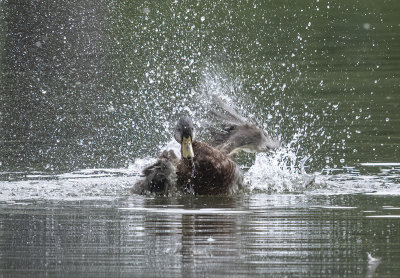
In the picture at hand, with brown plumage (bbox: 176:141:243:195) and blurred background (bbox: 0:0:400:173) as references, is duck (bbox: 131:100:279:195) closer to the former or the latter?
brown plumage (bbox: 176:141:243:195)

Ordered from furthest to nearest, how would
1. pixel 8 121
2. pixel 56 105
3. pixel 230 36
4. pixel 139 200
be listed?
pixel 230 36 < pixel 56 105 < pixel 8 121 < pixel 139 200

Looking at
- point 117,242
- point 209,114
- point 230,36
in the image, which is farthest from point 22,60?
point 117,242

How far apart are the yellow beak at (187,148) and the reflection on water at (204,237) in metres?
0.47

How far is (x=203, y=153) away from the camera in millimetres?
8719

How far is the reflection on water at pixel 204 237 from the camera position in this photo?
5.34 meters

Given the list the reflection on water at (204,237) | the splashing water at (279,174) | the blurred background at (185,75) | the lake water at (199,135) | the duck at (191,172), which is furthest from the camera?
the blurred background at (185,75)

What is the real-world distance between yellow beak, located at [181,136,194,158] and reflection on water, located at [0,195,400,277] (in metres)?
0.47

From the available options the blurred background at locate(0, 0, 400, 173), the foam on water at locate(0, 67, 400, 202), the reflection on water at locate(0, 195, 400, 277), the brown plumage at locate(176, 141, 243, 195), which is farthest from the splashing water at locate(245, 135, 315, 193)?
the reflection on water at locate(0, 195, 400, 277)

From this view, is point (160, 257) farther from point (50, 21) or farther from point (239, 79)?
point (50, 21)

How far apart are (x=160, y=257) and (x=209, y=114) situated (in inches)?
193

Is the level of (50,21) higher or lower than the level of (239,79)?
higher

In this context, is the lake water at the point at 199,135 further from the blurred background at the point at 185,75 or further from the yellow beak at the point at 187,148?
the yellow beak at the point at 187,148

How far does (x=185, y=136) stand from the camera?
8648mm

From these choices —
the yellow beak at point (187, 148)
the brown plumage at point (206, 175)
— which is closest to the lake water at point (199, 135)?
the brown plumage at point (206, 175)
